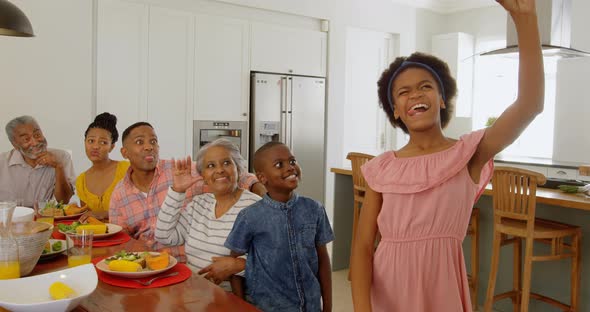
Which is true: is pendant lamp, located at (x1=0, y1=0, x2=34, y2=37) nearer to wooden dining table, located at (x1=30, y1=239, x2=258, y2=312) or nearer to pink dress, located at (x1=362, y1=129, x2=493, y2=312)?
wooden dining table, located at (x1=30, y1=239, x2=258, y2=312)

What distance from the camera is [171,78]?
471 cm

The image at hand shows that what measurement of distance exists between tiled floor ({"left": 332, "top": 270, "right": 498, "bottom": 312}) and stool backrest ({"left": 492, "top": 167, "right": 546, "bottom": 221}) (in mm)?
1102

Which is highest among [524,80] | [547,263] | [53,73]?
[53,73]

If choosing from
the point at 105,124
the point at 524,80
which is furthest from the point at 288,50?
the point at 524,80

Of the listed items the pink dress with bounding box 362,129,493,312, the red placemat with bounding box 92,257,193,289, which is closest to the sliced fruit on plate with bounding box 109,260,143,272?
the red placemat with bounding box 92,257,193,289

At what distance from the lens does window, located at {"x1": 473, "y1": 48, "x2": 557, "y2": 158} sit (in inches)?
238

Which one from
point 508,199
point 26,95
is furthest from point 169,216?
point 26,95

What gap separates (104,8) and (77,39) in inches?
13.4

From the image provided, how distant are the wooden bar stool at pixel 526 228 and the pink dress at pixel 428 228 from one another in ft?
5.26

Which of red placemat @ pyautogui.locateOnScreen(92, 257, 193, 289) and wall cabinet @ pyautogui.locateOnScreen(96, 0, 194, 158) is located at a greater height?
wall cabinet @ pyautogui.locateOnScreen(96, 0, 194, 158)

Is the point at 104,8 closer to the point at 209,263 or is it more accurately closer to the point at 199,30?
the point at 199,30

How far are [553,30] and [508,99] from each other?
8.13 feet

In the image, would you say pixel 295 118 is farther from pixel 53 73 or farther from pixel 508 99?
pixel 508 99

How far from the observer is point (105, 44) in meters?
4.36
